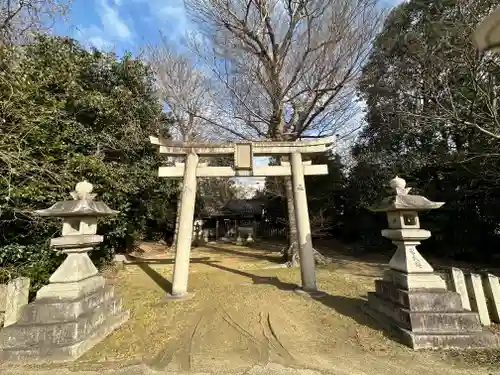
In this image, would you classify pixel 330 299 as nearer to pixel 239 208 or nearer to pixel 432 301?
pixel 432 301

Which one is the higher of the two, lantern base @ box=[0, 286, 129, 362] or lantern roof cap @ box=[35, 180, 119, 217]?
lantern roof cap @ box=[35, 180, 119, 217]

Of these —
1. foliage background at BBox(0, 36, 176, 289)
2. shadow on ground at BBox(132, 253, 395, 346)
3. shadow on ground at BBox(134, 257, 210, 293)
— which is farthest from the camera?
shadow on ground at BBox(134, 257, 210, 293)

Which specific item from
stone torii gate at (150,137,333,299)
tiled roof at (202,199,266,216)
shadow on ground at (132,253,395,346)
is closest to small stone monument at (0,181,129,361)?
stone torii gate at (150,137,333,299)

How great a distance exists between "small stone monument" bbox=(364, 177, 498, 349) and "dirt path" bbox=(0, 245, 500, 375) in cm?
22

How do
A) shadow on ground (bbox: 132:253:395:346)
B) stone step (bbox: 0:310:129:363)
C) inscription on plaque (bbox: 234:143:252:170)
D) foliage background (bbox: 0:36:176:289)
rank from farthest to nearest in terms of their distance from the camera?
inscription on plaque (bbox: 234:143:252:170)
foliage background (bbox: 0:36:176:289)
shadow on ground (bbox: 132:253:395:346)
stone step (bbox: 0:310:129:363)

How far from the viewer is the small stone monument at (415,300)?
356 cm

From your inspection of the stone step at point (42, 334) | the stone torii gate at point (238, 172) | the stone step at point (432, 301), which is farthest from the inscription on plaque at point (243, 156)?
the stone step at point (42, 334)

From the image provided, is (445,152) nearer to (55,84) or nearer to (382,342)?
(382,342)

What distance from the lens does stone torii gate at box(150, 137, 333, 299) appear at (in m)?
6.44

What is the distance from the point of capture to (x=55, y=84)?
7.73 m

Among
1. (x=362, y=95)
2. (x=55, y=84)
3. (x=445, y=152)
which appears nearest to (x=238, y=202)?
(x=362, y=95)

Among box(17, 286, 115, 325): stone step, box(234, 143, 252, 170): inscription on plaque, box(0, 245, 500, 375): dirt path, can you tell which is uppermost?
box(234, 143, 252, 170): inscription on plaque

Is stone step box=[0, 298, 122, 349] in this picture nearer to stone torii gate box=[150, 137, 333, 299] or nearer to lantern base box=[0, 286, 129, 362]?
lantern base box=[0, 286, 129, 362]

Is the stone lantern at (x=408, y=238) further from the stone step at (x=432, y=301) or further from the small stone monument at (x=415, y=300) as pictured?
the stone step at (x=432, y=301)
